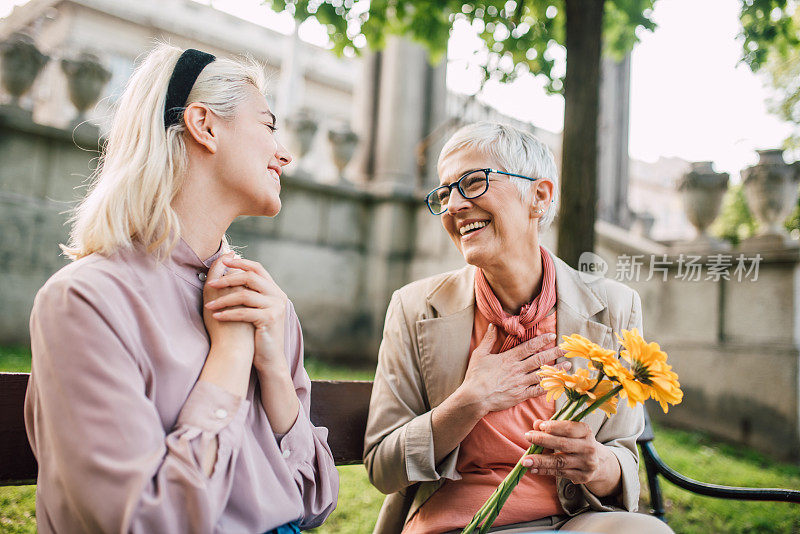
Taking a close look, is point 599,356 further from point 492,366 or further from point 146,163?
point 146,163

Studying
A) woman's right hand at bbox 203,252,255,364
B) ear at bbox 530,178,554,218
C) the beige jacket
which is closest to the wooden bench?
the beige jacket

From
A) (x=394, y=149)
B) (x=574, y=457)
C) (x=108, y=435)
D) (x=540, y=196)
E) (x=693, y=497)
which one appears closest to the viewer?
(x=108, y=435)

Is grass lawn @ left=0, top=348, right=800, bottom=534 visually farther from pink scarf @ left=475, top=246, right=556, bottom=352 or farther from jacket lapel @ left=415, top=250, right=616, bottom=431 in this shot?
pink scarf @ left=475, top=246, right=556, bottom=352

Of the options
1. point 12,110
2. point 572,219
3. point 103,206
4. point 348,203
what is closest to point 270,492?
point 103,206

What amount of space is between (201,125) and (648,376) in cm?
129

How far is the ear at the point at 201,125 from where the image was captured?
1616mm

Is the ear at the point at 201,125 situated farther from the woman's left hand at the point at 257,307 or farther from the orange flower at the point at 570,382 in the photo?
the orange flower at the point at 570,382

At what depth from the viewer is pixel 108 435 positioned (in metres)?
1.23

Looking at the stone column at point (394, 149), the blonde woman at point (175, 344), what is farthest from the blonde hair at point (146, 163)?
the stone column at point (394, 149)

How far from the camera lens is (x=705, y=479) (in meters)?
4.57

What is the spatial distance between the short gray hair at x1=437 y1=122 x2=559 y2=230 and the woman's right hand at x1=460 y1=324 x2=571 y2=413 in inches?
22.4

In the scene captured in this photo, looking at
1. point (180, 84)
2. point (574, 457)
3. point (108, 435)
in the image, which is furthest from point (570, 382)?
point (180, 84)

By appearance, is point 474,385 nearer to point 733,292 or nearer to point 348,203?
point 733,292

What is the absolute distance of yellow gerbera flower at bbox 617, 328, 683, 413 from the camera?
133 centimetres
